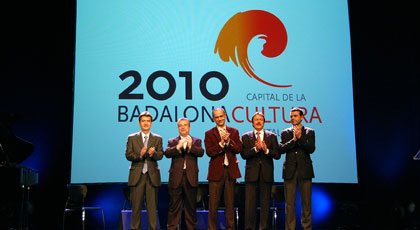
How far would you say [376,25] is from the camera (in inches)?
316

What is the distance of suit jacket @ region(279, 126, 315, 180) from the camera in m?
5.25

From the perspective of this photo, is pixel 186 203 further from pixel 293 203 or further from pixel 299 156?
pixel 299 156

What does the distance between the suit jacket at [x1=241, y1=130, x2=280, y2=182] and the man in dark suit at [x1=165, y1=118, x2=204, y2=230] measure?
1.84ft

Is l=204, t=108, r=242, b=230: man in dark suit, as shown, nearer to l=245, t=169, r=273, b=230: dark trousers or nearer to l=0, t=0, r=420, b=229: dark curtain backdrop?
l=245, t=169, r=273, b=230: dark trousers

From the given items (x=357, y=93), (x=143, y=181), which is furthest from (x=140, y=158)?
(x=357, y=93)

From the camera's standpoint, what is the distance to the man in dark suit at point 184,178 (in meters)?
5.28

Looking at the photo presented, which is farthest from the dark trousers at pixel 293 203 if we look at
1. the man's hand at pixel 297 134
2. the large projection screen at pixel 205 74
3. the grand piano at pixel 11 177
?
the grand piano at pixel 11 177

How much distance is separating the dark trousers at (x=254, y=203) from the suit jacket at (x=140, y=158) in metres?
1.12

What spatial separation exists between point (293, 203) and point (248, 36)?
313 centimetres

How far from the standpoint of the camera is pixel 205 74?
7.07m

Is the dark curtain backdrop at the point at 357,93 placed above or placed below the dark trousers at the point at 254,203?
above

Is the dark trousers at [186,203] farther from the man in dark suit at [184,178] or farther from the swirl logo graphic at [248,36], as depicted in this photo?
the swirl logo graphic at [248,36]

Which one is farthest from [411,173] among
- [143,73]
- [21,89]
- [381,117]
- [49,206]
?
[21,89]

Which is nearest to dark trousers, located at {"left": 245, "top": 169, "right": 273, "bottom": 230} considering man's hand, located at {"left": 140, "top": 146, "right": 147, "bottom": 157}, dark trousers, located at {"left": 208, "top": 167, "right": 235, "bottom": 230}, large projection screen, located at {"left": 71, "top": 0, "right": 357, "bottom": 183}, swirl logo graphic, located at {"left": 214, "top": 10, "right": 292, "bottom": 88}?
dark trousers, located at {"left": 208, "top": 167, "right": 235, "bottom": 230}
